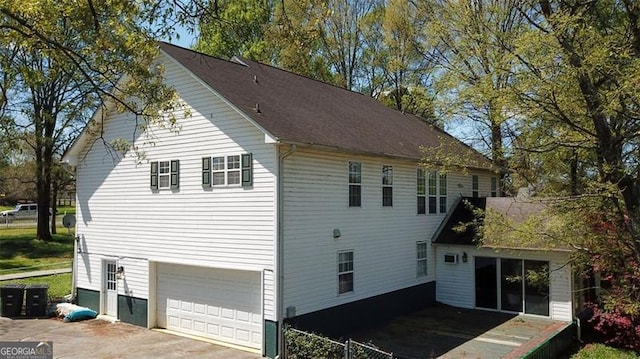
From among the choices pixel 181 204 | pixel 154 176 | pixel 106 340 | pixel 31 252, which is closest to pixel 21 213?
pixel 31 252

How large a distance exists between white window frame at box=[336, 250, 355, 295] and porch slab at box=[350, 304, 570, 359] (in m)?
1.29

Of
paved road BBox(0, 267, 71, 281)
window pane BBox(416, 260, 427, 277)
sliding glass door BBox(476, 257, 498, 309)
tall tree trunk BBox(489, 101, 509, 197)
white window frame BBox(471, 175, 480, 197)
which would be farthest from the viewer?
paved road BBox(0, 267, 71, 281)

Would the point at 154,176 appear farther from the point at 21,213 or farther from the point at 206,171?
the point at 21,213

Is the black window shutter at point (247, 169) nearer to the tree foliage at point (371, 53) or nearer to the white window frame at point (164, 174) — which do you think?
the white window frame at point (164, 174)

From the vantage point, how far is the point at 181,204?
1491cm

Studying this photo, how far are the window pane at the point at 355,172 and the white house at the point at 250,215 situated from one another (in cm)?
4

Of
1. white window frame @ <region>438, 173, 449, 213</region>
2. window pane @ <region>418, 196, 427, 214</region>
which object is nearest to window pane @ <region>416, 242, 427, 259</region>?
window pane @ <region>418, 196, 427, 214</region>

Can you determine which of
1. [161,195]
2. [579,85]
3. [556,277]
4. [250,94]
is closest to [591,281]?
[556,277]

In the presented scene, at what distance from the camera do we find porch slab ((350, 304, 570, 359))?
1309cm

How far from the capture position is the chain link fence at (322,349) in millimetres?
11141

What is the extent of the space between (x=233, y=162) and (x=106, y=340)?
19.9 feet

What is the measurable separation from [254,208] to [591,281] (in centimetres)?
1304

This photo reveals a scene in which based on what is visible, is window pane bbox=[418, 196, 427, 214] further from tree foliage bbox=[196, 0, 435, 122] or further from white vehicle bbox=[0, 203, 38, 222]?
white vehicle bbox=[0, 203, 38, 222]

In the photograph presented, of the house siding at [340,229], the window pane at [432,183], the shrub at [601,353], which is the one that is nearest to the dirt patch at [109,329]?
the house siding at [340,229]
